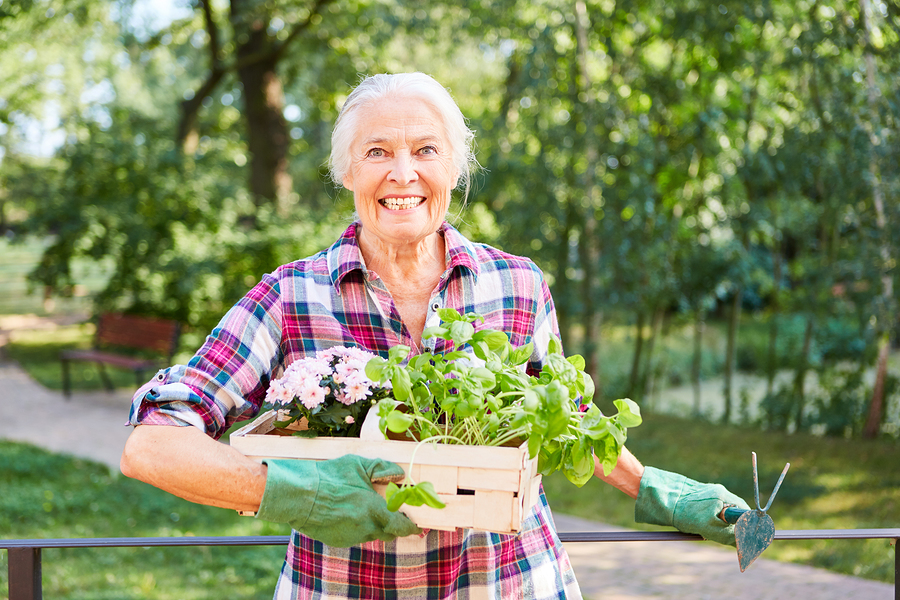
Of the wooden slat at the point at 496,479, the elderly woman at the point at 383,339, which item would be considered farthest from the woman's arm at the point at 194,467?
the wooden slat at the point at 496,479

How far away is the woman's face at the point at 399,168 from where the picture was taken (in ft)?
4.78

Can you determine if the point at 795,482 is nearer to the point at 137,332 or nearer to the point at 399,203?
the point at 399,203

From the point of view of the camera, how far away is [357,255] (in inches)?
59.4

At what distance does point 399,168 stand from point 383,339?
0.33m

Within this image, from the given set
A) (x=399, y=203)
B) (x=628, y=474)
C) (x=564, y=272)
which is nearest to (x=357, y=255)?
(x=399, y=203)

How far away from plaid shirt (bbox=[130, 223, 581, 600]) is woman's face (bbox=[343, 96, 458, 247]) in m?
0.09

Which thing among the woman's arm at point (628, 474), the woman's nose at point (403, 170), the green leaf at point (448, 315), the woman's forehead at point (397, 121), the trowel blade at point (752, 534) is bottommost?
the trowel blade at point (752, 534)

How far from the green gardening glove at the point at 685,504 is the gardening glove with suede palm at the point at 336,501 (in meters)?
0.60

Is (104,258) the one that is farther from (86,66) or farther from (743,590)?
(86,66)

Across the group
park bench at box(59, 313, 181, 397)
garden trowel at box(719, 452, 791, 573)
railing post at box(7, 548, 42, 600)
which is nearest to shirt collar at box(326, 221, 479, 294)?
garden trowel at box(719, 452, 791, 573)

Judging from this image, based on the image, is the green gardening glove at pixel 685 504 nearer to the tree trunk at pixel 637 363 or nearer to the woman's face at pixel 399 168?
the woman's face at pixel 399 168

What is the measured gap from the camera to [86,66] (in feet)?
61.2

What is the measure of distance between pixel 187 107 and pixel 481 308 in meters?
11.1

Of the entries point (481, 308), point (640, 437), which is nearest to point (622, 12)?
point (640, 437)
